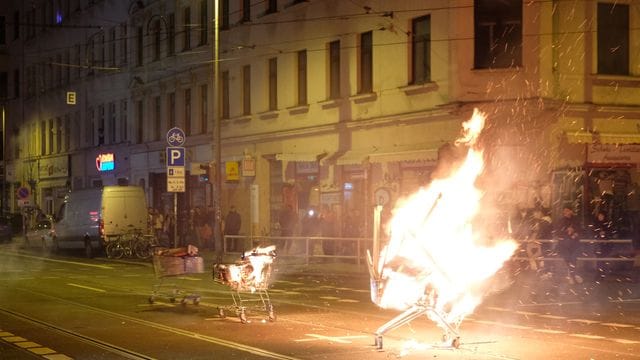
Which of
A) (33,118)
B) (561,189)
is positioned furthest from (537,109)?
(33,118)

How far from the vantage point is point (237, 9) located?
121ft

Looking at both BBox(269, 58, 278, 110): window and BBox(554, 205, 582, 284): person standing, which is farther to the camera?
BBox(269, 58, 278, 110): window

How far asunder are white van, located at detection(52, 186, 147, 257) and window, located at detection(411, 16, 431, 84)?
39.0ft

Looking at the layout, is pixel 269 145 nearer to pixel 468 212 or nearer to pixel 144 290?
pixel 144 290

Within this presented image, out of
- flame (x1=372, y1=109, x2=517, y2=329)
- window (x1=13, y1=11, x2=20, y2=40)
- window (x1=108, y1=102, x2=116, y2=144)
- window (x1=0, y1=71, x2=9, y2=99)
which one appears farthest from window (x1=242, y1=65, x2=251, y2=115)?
window (x1=0, y1=71, x2=9, y2=99)

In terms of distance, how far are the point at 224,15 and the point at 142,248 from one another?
1098 cm

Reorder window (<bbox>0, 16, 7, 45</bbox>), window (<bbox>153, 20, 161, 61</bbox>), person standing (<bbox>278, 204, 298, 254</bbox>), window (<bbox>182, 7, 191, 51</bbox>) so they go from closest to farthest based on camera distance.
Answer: person standing (<bbox>278, 204, 298, 254</bbox>) → window (<bbox>182, 7, 191, 51</bbox>) → window (<bbox>153, 20, 161, 61</bbox>) → window (<bbox>0, 16, 7, 45</bbox>)

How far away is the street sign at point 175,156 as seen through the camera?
2539cm

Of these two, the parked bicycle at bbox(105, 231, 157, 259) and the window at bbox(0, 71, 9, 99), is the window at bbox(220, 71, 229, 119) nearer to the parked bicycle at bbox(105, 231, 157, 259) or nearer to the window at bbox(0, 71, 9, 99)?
the parked bicycle at bbox(105, 231, 157, 259)

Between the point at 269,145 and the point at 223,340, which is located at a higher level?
the point at 269,145

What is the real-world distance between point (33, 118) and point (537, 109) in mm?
44061

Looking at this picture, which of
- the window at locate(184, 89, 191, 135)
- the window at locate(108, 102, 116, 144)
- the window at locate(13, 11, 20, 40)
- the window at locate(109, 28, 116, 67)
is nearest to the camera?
the window at locate(184, 89, 191, 135)

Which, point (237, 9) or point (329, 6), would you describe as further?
point (237, 9)

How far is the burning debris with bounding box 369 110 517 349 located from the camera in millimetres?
10633
